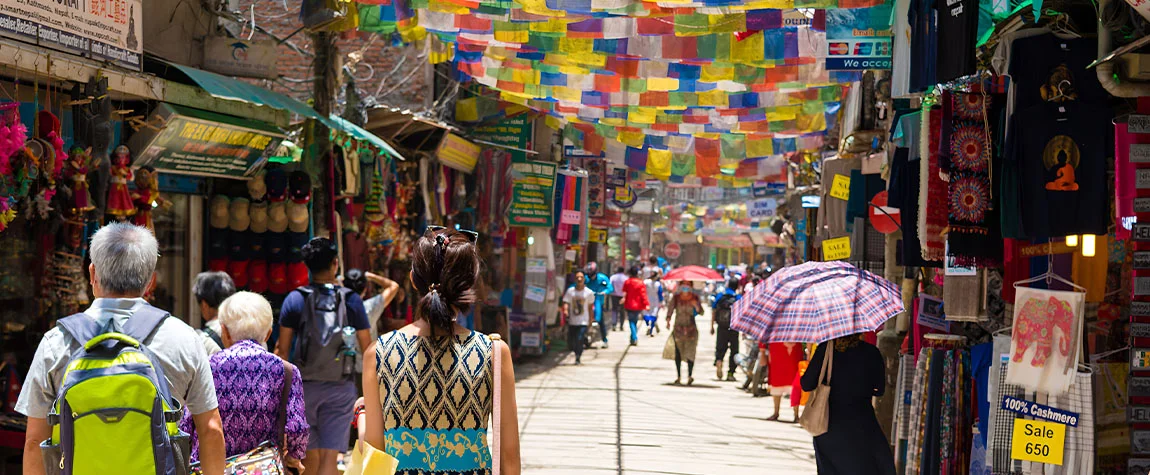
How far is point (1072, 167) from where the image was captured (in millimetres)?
5824

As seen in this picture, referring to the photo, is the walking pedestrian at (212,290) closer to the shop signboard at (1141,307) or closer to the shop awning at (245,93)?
the shop awning at (245,93)

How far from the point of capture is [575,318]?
22.9m

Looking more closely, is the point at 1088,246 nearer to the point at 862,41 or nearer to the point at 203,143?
the point at 862,41

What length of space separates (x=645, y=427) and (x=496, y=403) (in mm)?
9651

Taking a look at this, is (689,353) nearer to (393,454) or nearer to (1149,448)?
(1149,448)

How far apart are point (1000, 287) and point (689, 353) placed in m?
12.1

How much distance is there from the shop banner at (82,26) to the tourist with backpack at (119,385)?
3571 mm

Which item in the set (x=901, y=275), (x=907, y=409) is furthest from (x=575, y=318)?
(x=907, y=409)

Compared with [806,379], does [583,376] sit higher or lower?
lower

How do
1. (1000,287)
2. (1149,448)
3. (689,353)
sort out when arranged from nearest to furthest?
(1149,448), (1000,287), (689,353)

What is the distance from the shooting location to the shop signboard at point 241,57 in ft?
37.9

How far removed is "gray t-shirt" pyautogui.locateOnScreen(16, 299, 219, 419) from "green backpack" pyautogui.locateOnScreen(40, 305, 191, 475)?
8 centimetres

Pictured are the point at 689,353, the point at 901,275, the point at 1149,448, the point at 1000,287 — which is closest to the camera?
the point at 1149,448

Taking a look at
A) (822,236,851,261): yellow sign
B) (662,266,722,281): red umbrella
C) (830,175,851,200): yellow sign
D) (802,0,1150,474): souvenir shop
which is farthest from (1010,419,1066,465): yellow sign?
(662,266,722,281): red umbrella
